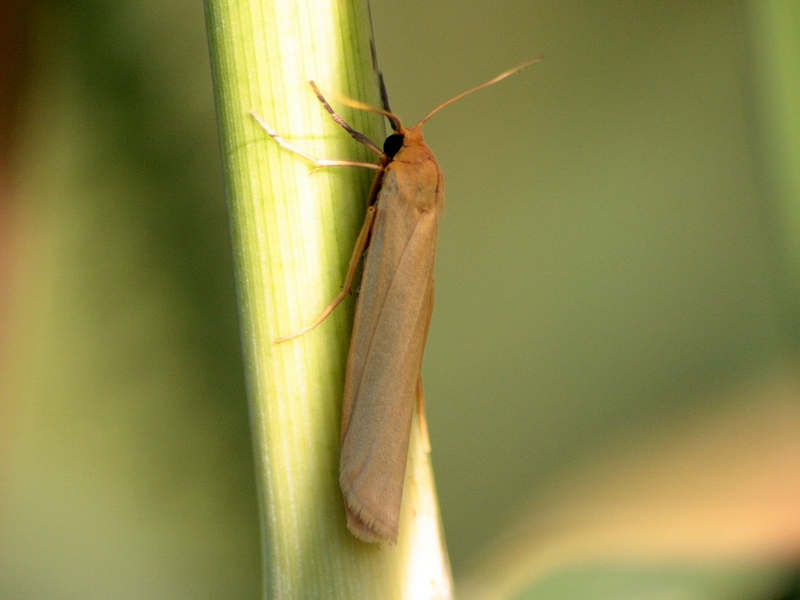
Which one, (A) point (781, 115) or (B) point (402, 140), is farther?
(B) point (402, 140)

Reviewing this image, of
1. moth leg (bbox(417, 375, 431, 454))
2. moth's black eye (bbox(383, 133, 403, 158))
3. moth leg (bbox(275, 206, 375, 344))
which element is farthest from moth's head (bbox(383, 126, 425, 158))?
moth leg (bbox(417, 375, 431, 454))

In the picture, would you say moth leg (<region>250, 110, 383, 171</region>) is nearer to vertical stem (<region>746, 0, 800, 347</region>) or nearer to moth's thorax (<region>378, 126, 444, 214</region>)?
moth's thorax (<region>378, 126, 444, 214</region>)

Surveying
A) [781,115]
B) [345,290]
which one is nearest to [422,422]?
[345,290]

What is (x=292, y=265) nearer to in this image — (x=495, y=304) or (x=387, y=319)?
(x=387, y=319)

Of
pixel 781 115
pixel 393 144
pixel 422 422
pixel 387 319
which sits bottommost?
pixel 422 422

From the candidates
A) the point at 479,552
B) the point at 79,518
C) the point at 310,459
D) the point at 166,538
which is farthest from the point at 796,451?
the point at 79,518

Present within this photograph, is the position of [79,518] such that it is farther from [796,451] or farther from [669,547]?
[796,451]

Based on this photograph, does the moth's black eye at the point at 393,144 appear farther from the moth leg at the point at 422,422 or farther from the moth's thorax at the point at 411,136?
the moth leg at the point at 422,422

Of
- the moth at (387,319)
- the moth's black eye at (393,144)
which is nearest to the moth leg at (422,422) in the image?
the moth at (387,319)
